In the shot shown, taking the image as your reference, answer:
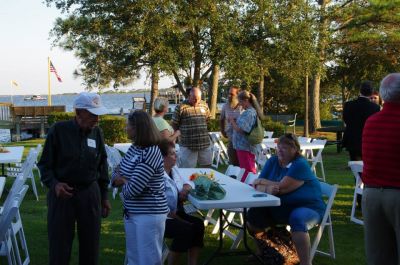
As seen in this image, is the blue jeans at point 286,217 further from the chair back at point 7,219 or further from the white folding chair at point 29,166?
the white folding chair at point 29,166

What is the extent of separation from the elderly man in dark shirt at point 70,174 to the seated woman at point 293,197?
1633 mm

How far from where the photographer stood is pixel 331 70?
2866 cm

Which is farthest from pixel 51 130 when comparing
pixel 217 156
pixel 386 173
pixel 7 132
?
pixel 7 132

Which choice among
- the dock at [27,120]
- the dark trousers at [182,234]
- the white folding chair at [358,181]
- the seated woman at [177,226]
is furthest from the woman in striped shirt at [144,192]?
the dock at [27,120]

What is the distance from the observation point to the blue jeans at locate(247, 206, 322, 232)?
14.5 feet

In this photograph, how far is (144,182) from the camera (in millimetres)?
3469

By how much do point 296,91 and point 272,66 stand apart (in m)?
9.07

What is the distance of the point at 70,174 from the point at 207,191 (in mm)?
1194

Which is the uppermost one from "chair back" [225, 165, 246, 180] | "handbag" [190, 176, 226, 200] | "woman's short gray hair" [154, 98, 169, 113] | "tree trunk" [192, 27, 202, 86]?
"tree trunk" [192, 27, 202, 86]

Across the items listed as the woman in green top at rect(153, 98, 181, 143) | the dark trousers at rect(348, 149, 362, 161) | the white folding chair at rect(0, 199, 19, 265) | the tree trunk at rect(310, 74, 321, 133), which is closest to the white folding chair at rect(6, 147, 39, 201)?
the woman in green top at rect(153, 98, 181, 143)

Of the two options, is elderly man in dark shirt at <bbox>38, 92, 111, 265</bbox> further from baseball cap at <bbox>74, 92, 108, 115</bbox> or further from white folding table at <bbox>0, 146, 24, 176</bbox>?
white folding table at <bbox>0, 146, 24, 176</bbox>

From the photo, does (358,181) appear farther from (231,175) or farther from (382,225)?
(382,225)

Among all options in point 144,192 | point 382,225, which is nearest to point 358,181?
point 382,225

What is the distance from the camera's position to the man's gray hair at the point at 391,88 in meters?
3.29
